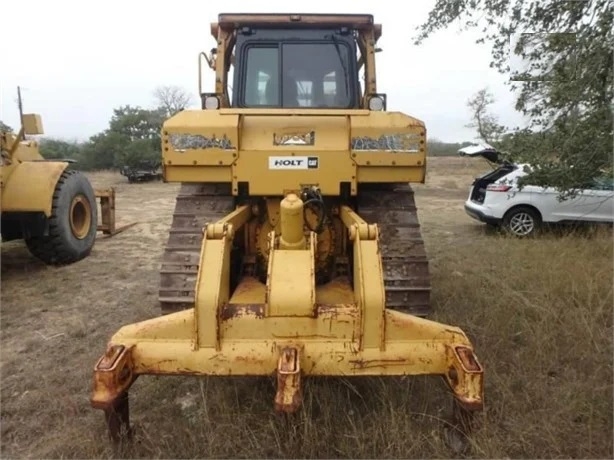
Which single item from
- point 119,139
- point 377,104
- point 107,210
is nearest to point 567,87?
point 377,104

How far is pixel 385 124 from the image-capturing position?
3.58 m

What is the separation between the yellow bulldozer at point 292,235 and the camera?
2.71 m

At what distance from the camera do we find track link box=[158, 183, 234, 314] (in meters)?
3.87

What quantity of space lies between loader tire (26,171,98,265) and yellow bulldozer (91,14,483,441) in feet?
10.5

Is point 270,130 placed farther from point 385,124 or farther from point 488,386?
point 488,386

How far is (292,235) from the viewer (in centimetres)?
322

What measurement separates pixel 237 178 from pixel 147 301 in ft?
8.27

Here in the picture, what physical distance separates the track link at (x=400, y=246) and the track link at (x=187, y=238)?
1.10 meters

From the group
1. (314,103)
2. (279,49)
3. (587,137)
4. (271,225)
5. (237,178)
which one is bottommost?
(271,225)

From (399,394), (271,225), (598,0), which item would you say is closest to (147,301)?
(271,225)

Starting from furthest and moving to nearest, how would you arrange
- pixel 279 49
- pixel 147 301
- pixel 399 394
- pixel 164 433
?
pixel 147 301
pixel 279 49
pixel 399 394
pixel 164 433

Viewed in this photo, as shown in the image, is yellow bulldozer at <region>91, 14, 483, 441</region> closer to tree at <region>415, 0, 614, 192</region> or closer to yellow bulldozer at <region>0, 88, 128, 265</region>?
tree at <region>415, 0, 614, 192</region>

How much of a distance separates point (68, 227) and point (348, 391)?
5.19m

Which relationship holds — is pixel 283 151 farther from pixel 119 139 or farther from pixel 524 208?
pixel 119 139
